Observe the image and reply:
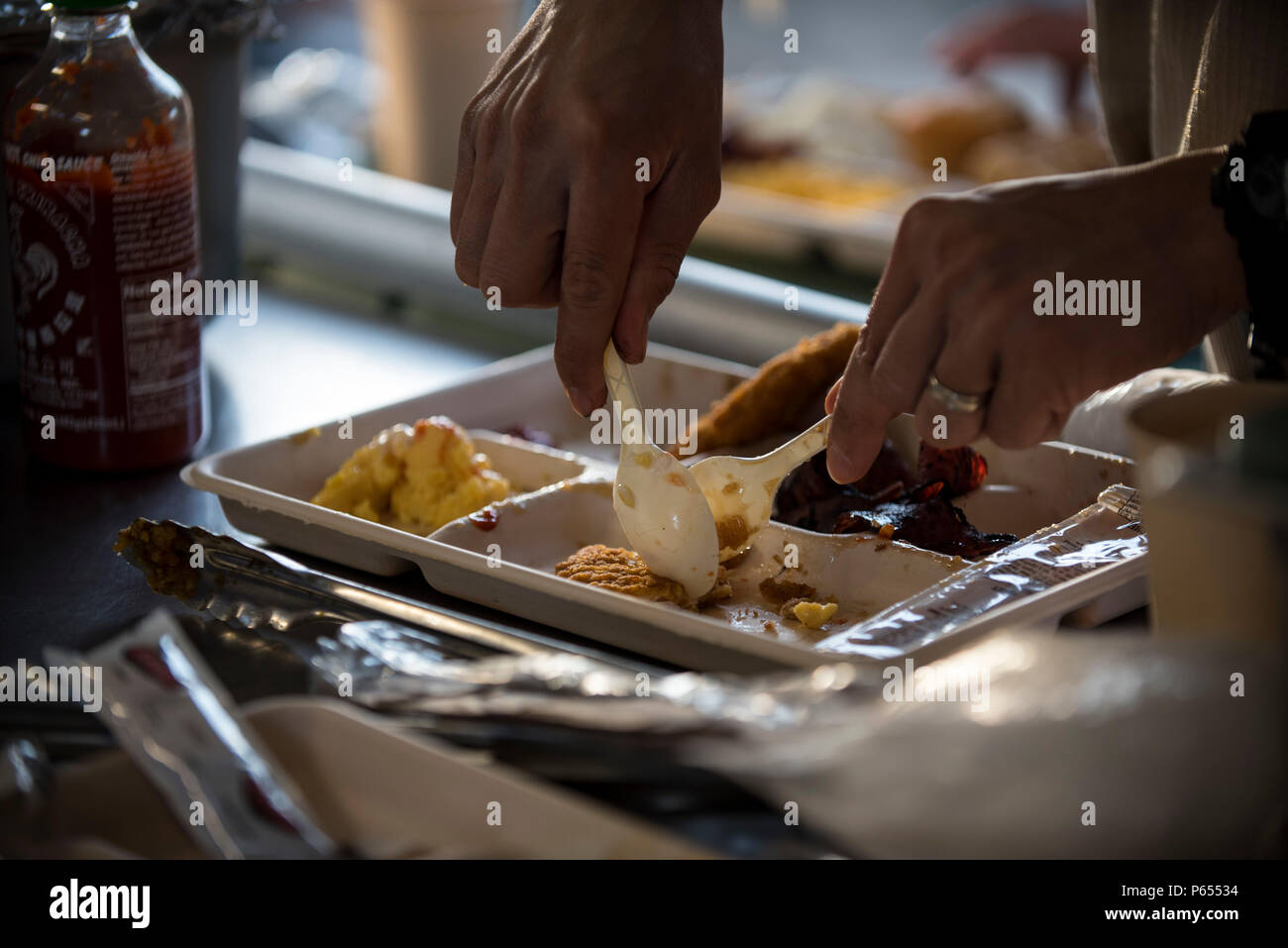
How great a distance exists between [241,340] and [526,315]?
0.36m

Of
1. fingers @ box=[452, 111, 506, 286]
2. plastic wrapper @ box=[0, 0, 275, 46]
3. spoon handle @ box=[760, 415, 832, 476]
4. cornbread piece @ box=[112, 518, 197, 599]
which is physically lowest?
cornbread piece @ box=[112, 518, 197, 599]

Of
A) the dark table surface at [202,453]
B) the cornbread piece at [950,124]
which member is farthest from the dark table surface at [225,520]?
the cornbread piece at [950,124]

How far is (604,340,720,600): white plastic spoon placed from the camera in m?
1.05

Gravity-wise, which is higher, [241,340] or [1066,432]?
[241,340]

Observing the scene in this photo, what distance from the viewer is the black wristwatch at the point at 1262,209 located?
2.47 ft

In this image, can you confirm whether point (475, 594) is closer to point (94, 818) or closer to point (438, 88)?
point (94, 818)

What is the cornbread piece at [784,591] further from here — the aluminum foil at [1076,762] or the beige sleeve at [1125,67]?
the beige sleeve at [1125,67]

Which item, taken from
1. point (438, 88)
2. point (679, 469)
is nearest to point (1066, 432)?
point (679, 469)

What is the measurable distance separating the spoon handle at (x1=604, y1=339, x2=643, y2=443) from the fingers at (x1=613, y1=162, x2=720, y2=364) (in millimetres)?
17

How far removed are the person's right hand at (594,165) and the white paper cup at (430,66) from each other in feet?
4.73

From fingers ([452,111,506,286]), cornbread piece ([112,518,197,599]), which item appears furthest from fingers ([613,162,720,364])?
cornbread piece ([112,518,197,599])

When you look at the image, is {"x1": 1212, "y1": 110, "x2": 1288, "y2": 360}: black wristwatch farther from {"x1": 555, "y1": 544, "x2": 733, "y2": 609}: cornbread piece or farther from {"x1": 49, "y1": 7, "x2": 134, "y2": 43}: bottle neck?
{"x1": 49, "y1": 7, "x2": 134, "y2": 43}: bottle neck
